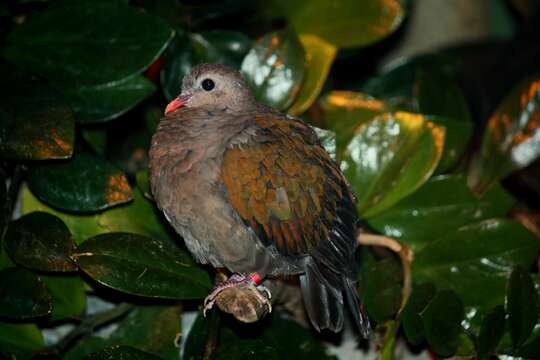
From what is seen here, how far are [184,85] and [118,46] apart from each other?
9.3 inches

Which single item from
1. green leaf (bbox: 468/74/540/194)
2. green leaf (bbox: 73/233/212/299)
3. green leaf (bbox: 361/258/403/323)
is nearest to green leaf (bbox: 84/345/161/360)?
green leaf (bbox: 73/233/212/299)

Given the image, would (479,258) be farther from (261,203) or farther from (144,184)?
(144,184)

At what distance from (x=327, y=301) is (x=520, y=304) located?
1.87 feet

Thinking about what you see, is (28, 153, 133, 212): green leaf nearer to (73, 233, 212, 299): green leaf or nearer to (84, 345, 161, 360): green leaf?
(73, 233, 212, 299): green leaf

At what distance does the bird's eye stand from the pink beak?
55mm

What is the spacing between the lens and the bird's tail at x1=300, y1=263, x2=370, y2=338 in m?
2.05

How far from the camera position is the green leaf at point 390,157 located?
2449 mm

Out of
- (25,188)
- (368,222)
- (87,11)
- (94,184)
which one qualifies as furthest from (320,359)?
(87,11)

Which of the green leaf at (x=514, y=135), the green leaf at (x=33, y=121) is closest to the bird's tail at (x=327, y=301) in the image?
the green leaf at (x=33, y=121)

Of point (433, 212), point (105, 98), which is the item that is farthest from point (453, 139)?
point (105, 98)

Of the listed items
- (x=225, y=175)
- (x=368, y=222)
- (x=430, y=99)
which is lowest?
(x=368, y=222)

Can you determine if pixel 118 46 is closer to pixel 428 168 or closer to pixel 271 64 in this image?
pixel 271 64

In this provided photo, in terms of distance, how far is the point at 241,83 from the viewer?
226 cm

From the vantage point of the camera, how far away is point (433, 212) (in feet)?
8.35
